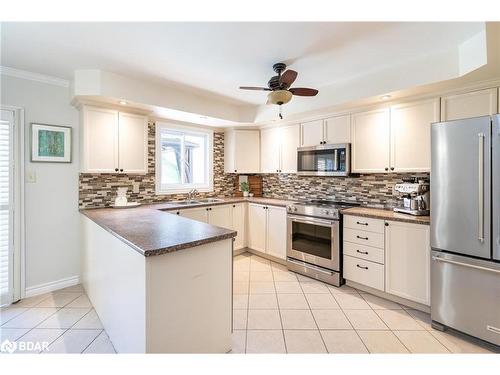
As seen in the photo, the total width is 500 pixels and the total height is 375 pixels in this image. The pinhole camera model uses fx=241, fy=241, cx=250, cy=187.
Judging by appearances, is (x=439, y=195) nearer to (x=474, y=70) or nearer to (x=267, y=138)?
(x=474, y=70)

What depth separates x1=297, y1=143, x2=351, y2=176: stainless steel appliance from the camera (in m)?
3.13

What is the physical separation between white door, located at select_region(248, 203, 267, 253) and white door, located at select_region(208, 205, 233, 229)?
0.37 meters

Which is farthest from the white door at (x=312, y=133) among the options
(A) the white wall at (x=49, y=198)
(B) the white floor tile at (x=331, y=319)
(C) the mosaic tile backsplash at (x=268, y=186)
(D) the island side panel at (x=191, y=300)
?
(A) the white wall at (x=49, y=198)

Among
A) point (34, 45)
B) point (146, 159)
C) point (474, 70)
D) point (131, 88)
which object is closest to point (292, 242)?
point (146, 159)

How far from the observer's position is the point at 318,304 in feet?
8.32

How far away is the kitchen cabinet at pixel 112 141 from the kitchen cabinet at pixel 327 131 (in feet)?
7.51

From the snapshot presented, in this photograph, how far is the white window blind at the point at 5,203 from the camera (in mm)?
2461

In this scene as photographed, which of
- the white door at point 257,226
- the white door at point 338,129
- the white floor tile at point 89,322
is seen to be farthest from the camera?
the white door at point 257,226

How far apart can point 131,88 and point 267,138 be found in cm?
221

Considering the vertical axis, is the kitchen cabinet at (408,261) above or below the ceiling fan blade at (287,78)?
below

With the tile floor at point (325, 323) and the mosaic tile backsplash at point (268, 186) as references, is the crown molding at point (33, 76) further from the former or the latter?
the tile floor at point (325, 323)

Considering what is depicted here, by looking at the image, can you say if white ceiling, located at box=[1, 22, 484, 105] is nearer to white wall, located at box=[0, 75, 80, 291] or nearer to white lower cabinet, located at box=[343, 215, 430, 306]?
white wall, located at box=[0, 75, 80, 291]

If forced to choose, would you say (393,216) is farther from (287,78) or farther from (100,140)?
(100,140)

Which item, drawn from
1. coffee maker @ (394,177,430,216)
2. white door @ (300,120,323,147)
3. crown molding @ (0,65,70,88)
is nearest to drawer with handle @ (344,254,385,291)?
coffee maker @ (394,177,430,216)
